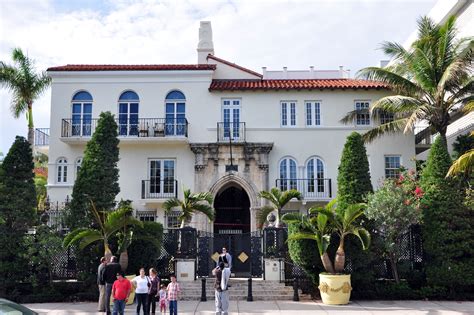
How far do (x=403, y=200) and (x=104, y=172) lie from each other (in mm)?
10731

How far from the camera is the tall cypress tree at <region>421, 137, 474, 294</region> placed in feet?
52.9

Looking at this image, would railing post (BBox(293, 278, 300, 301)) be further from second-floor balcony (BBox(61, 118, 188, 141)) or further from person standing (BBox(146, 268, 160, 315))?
second-floor balcony (BBox(61, 118, 188, 141))

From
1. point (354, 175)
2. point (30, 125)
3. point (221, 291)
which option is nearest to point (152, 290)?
point (221, 291)

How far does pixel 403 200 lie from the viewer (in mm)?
16594

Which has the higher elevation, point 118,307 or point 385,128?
point 385,128

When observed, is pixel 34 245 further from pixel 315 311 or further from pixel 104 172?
pixel 315 311

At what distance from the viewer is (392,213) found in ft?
53.8

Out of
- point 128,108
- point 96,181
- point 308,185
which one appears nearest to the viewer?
point 96,181

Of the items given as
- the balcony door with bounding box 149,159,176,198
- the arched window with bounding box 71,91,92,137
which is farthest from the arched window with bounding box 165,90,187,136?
the arched window with bounding box 71,91,92,137

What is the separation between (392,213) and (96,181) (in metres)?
10.5

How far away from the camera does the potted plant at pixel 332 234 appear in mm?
15391

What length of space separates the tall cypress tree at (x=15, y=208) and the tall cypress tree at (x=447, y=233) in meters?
14.0

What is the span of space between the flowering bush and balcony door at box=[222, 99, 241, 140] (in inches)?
438

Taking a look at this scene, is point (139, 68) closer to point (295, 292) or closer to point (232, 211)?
point (232, 211)
